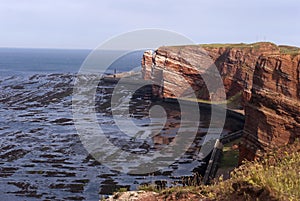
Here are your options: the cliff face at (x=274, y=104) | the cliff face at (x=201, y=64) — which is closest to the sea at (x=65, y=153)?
the cliff face at (x=274, y=104)

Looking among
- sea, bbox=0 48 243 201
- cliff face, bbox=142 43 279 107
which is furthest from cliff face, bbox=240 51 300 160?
cliff face, bbox=142 43 279 107

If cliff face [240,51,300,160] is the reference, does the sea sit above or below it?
below

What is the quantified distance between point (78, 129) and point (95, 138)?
18.4 feet

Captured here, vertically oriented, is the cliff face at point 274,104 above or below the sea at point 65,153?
above

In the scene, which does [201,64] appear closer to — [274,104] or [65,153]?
[65,153]

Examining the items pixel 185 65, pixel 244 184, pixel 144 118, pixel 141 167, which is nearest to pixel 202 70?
pixel 185 65

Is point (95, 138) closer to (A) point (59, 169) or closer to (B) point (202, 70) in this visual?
(A) point (59, 169)

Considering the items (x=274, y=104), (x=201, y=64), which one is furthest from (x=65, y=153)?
(x=201, y=64)

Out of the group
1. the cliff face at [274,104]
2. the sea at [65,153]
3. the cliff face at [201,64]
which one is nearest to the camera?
the cliff face at [274,104]

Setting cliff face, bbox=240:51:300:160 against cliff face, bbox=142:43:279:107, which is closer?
cliff face, bbox=240:51:300:160

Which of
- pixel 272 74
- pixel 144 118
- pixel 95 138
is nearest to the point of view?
pixel 272 74

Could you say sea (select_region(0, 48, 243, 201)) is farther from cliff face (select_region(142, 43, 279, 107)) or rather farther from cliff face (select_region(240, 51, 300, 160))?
cliff face (select_region(142, 43, 279, 107))

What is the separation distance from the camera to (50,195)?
1096 inches

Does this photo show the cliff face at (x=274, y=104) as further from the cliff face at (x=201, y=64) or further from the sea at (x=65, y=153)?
the cliff face at (x=201, y=64)
